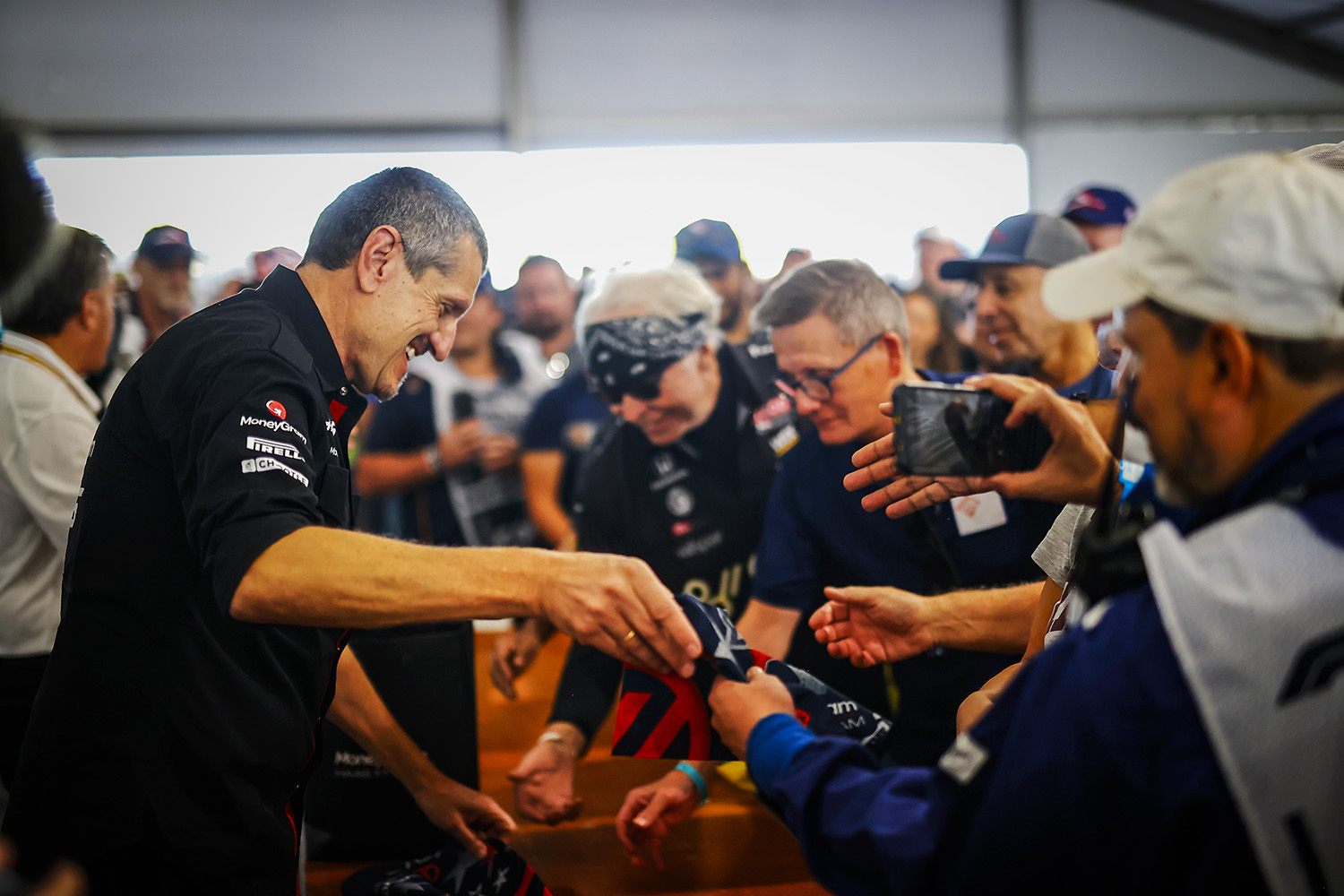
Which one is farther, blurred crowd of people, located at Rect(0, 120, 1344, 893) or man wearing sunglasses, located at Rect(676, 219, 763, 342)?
man wearing sunglasses, located at Rect(676, 219, 763, 342)

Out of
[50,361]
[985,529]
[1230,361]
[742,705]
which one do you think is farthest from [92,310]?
[1230,361]

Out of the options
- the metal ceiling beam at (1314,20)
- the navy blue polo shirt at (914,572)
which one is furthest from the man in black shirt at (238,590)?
the metal ceiling beam at (1314,20)

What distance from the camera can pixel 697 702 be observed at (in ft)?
5.06

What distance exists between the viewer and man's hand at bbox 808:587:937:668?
1777 mm

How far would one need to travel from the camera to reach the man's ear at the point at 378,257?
159cm

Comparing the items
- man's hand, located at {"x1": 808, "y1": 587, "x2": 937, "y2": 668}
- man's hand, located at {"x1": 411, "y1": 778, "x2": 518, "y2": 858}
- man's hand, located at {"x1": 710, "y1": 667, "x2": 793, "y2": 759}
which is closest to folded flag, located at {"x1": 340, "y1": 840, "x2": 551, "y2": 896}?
man's hand, located at {"x1": 411, "y1": 778, "x2": 518, "y2": 858}

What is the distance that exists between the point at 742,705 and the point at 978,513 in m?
0.70

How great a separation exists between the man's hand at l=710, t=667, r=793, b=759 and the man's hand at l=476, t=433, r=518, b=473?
9.50ft

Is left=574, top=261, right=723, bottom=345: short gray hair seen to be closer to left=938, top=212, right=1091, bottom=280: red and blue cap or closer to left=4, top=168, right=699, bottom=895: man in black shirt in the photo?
left=938, top=212, right=1091, bottom=280: red and blue cap

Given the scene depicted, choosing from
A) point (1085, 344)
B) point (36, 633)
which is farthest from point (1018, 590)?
point (36, 633)

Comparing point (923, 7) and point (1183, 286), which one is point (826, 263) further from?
point (923, 7)

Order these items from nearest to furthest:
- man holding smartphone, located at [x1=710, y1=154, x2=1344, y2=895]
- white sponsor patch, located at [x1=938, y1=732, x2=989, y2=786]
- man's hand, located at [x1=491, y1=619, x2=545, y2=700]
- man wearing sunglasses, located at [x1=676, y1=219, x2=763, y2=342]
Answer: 1. man holding smartphone, located at [x1=710, y1=154, x2=1344, y2=895]
2. white sponsor patch, located at [x1=938, y1=732, x2=989, y2=786]
3. man's hand, located at [x1=491, y1=619, x2=545, y2=700]
4. man wearing sunglasses, located at [x1=676, y1=219, x2=763, y2=342]

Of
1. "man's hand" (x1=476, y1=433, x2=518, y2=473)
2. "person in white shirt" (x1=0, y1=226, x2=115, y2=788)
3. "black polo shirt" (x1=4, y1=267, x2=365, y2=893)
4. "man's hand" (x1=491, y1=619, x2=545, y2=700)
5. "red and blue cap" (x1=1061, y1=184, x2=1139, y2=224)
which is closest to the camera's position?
"black polo shirt" (x1=4, y1=267, x2=365, y2=893)

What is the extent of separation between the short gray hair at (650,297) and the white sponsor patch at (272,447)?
4.25ft
